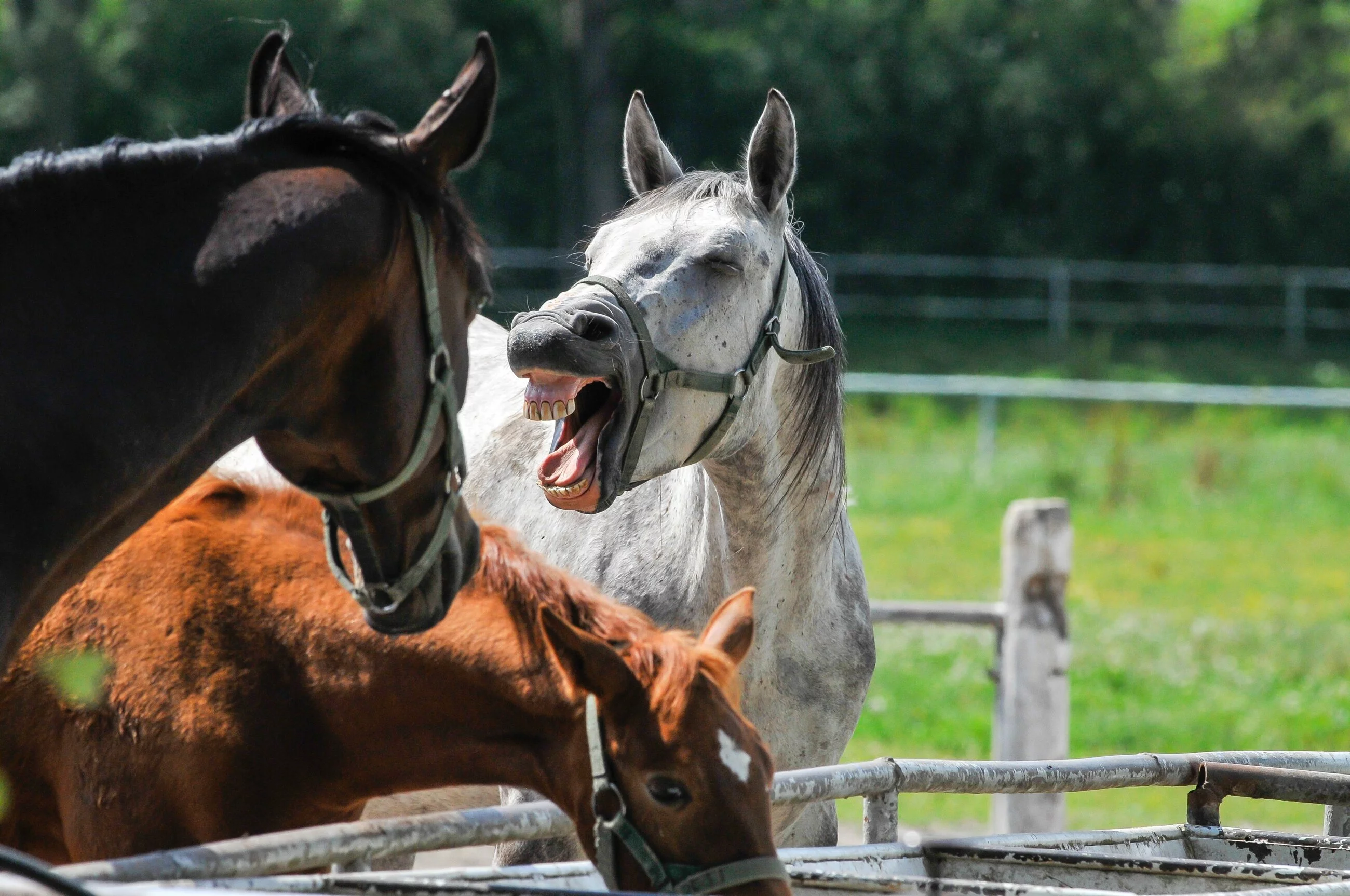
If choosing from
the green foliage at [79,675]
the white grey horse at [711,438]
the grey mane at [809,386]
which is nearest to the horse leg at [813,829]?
the white grey horse at [711,438]

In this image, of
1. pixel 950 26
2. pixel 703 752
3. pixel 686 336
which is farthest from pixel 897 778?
pixel 950 26

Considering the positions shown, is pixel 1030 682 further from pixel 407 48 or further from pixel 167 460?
pixel 407 48

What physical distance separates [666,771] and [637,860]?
13 cm

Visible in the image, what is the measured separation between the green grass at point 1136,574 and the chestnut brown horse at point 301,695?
4544 mm

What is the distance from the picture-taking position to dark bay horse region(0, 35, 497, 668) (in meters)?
2.08

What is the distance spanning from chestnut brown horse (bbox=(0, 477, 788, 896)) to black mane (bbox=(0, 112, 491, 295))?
0.61 m

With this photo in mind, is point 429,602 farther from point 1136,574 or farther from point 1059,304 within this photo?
point 1059,304

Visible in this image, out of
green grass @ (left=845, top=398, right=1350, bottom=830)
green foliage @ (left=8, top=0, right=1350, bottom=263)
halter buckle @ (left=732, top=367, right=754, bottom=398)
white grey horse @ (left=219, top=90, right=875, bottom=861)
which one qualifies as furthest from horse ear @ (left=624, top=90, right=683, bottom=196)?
green foliage @ (left=8, top=0, right=1350, bottom=263)

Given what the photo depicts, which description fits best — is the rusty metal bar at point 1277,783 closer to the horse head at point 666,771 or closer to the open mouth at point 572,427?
the horse head at point 666,771

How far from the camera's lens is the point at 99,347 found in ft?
6.89

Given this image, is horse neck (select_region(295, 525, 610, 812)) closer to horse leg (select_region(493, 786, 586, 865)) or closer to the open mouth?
the open mouth

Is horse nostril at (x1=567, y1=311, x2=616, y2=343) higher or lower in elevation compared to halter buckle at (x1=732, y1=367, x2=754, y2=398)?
higher

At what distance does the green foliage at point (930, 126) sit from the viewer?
2119 cm

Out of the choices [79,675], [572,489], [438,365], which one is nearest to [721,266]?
[572,489]
